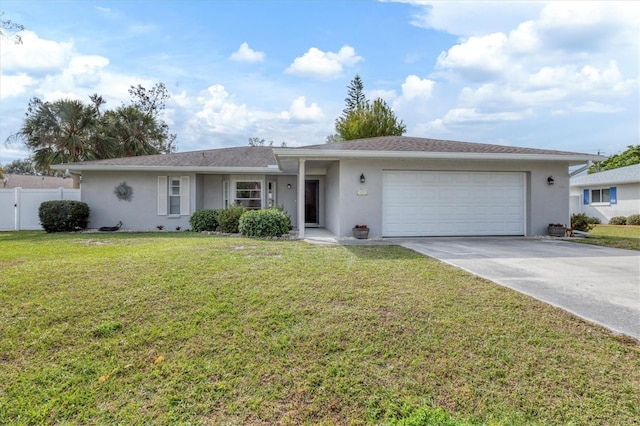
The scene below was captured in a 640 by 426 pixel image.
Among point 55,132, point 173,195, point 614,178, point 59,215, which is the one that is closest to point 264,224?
point 173,195

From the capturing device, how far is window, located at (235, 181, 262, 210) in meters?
15.0

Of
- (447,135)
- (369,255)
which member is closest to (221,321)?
(369,255)

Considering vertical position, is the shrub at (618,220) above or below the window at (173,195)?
below

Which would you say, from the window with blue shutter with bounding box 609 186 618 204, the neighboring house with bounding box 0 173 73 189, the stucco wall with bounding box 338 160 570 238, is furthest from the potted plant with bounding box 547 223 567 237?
the neighboring house with bounding box 0 173 73 189

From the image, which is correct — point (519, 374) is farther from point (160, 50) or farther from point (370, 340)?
point (160, 50)

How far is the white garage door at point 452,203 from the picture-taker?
1084 centimetres

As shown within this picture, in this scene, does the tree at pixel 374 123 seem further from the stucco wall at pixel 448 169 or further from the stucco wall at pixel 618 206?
the stucco wall at pixel 448 169

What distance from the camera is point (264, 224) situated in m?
10.6

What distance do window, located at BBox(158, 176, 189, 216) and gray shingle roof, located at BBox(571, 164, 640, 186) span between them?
23838mm

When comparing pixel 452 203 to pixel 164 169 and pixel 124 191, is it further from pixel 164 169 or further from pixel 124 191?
pixel 124 191

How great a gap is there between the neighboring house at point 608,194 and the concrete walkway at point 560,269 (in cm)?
1482

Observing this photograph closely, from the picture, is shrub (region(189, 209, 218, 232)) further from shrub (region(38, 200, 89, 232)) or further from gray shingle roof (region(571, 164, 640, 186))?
gray shingle roof (region(571, 164, 640, 186))

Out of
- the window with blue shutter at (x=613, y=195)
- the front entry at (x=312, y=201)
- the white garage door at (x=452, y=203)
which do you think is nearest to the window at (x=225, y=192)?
the front entry at (x=312, y=201)

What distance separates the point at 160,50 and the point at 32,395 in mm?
13882
